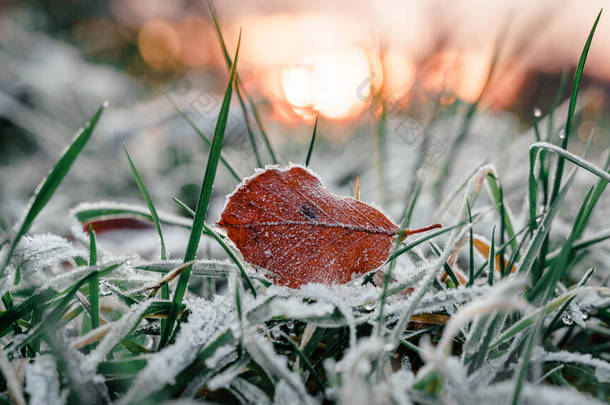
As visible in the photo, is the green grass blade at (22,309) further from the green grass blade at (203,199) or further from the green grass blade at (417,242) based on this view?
the green grass blade at (417,242)

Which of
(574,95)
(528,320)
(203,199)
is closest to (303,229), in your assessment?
(203,199)

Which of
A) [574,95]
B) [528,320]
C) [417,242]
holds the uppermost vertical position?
[574,95]

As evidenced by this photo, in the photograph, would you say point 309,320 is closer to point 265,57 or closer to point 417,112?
point 417,112

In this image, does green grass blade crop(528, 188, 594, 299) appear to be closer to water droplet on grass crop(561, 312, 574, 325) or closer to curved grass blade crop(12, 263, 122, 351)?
water droplet on grass crop(561, 312, 574, 325)

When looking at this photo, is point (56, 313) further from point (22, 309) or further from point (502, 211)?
point (502, 211)

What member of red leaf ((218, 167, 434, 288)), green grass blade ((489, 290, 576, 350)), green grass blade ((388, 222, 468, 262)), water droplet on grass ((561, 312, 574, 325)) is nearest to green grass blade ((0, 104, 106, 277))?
red leaf ((218, 167, 434, 288))

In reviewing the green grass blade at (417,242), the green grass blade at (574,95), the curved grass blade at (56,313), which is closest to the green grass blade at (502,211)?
the green grass blade at (574,95)

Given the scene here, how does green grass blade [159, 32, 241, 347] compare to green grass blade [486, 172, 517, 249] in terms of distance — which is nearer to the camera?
green grass blade [159, 32, 241, 347]

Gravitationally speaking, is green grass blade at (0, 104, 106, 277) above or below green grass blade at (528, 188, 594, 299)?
above

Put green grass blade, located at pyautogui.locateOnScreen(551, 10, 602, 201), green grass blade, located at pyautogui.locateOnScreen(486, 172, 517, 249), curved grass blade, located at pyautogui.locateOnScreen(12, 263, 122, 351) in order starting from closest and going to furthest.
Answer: curved grass blade, located at pyautogui.locateOnScreen(12, 263, 122, 351), green grass blade, located at pyautogui.locateOnScreen(551, 10, 602, 201), green grass blade, located at pyautogui.locateOnScreen(486, 172, 517, 249)

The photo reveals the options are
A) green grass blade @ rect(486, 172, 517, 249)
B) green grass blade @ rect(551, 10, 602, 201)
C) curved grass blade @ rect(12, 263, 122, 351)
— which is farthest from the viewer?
green grass blade @ rect(486, 172, 517, 249)
